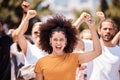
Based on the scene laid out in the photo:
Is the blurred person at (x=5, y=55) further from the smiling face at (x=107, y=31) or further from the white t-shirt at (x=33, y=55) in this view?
the smiling face at (x=107, y=31)

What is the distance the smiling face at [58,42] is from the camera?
5.48 metres

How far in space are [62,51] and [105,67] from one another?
5.27 feet

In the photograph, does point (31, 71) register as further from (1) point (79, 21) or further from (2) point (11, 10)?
(2) point (11, 10)

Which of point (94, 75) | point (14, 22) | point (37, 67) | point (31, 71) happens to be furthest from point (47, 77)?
point (14, 22)

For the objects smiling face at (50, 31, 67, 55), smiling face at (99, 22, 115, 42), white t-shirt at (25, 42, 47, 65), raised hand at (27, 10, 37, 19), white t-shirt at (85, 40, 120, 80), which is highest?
raised hand at (27, 10, 37, 19)

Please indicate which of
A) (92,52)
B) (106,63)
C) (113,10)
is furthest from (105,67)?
(113,10)

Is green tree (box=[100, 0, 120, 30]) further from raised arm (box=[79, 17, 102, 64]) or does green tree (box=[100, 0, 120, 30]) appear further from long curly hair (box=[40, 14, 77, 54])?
raised arm (box=[79, 17, 102, 64])

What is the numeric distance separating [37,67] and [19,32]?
3.75ft

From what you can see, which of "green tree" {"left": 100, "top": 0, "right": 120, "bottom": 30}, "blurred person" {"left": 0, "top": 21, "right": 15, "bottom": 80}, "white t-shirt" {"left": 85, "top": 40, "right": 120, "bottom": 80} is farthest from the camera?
"green tree" {"left": 100, "top": 0, "right": 120, "bottom": 30}

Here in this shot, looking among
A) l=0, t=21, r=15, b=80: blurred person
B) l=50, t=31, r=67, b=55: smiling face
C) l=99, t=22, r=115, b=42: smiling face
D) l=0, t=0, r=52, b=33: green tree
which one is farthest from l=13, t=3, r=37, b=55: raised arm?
l=0, t=0, r=52, b=33: green tree

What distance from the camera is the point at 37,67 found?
552 cm

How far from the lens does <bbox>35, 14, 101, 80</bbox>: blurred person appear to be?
5.39 metres

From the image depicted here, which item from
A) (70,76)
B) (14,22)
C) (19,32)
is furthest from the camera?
(14,22)

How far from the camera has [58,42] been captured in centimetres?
546
